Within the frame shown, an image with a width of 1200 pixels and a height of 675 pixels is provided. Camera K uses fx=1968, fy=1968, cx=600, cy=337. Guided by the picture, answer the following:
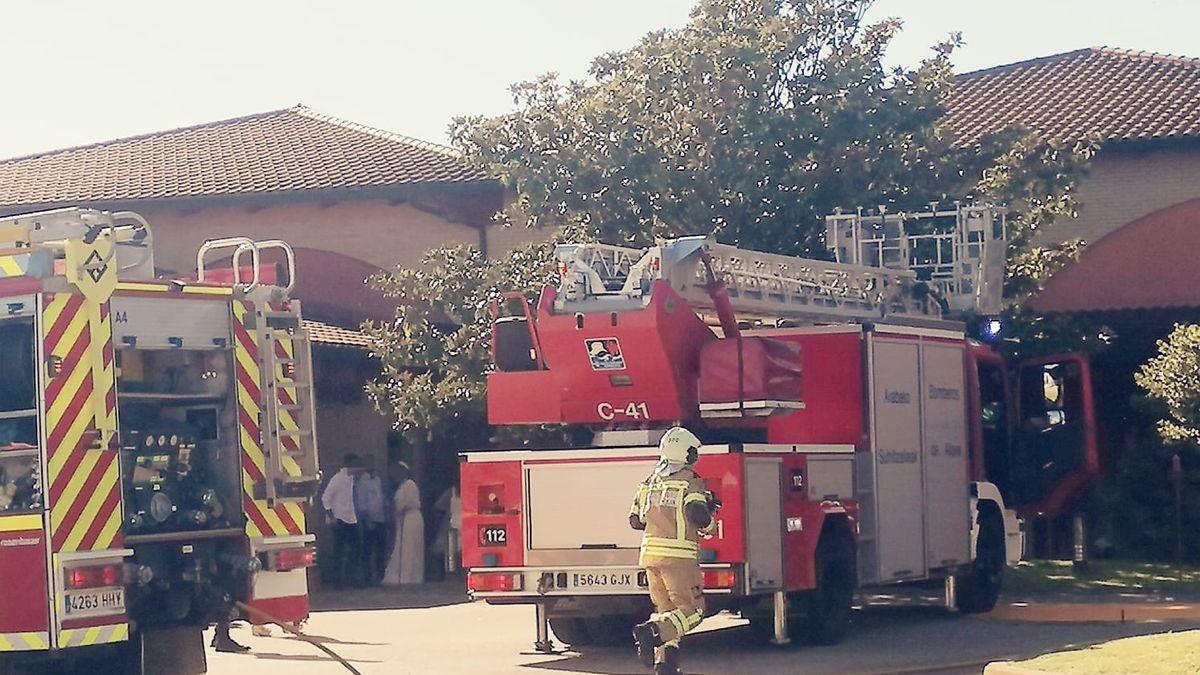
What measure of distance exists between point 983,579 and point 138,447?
28.0 feet

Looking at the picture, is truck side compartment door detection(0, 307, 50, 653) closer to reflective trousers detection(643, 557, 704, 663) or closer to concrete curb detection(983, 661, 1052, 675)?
reflective trousers detection(643, 557, 704, 663)

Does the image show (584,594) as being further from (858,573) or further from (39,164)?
(39,164)

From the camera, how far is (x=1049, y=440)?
18109mm

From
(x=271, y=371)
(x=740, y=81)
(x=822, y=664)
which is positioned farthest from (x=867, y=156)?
(x=271, y=371)

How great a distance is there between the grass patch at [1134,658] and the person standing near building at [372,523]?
12.3 metres

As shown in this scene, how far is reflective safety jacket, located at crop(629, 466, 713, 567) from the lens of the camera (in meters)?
11.9

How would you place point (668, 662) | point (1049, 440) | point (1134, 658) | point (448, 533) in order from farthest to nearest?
point (448, 533) < point (1049, 440) < point (668, 662) < point (1134, 658)

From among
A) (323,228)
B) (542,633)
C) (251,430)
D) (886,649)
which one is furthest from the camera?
(323,228)

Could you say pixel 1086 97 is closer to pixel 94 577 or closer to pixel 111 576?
pixel 111 576

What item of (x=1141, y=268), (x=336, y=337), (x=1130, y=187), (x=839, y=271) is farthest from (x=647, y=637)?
(x=1130, y=187)

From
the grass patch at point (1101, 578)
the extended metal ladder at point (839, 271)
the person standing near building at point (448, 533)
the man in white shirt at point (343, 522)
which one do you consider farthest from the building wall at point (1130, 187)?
the man in white shirt at point (343, 522)

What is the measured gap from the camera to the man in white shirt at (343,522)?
23266mm

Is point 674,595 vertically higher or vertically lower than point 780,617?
higher

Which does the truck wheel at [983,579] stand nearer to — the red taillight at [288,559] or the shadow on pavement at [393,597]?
the shadow on pavement at [393,597]
